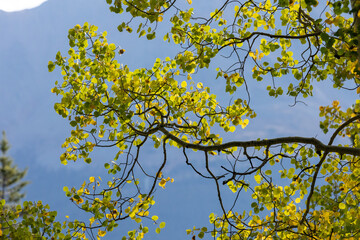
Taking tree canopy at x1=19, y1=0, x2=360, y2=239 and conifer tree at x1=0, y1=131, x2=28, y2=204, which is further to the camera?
conifer tree at x1=0, y1=131, x2=28, y2=204

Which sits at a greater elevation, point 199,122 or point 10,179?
point 10,179

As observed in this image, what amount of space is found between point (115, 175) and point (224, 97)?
185 feet

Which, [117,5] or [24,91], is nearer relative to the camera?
[117,5]

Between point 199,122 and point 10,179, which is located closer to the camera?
point 199,122

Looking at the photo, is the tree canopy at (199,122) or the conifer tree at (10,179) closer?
the tree canopy at (199,122)

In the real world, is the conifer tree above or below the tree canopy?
above

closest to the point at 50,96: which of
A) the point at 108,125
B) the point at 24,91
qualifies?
the point at 24,91

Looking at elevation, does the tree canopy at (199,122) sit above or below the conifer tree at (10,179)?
below

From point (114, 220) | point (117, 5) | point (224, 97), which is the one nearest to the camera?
point (117, 5)

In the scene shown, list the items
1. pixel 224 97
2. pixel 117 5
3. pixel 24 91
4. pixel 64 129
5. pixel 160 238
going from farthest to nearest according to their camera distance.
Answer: pixel 24 91
pixel 64 129
pixel 160 238
pixel 224 97
pixel 117 5

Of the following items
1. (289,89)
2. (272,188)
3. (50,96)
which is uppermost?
(50,96)

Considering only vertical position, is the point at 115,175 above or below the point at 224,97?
below

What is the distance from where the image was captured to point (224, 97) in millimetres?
61031

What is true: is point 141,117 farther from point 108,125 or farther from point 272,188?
point 272,188
